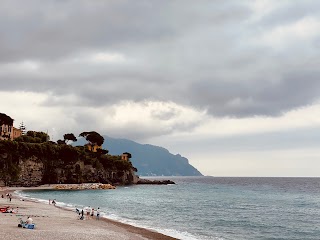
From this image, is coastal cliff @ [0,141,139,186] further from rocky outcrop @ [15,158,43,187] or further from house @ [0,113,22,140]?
house @ [0,113,22,140]

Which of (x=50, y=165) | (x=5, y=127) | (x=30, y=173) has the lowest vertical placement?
(x=30, y=173)

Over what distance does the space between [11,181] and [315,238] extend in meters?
127

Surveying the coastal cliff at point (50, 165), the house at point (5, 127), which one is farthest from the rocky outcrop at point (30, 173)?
the house at point (5, 127)

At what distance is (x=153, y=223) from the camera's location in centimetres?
5572

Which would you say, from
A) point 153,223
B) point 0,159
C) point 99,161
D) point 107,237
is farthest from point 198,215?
point 99,161

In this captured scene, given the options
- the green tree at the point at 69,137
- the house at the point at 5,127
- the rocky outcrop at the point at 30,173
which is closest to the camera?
the rocky outcrop at the point at 30,173

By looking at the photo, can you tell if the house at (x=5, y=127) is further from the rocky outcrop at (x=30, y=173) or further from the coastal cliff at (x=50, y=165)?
the rocky outcrop at (x=30, y=173)

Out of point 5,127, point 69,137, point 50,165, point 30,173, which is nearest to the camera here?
point 30,173

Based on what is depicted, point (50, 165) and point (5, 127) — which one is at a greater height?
point (5, 127)

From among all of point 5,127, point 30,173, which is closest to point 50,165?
point 30,173

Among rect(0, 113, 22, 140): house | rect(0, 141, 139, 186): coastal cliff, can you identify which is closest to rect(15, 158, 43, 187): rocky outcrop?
rect(0, 141, 139, 186): coastal cliff

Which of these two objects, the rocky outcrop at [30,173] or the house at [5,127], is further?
the house at [5,127]

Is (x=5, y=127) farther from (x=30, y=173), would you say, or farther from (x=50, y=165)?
(x=50, y=165)

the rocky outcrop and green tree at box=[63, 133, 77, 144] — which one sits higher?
green tree at box=[63, 133, 77, 144]
